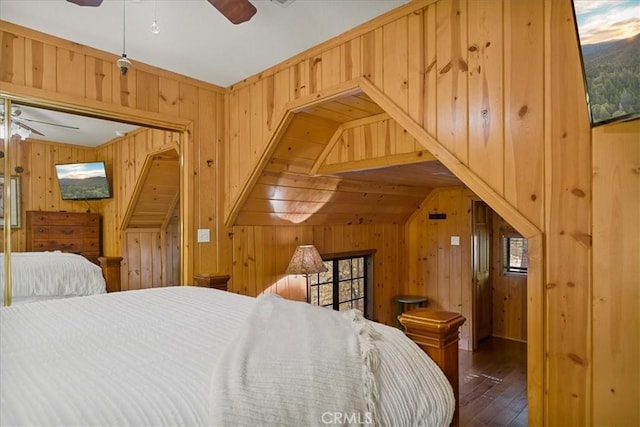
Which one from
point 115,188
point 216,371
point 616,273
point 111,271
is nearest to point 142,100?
point 115,188

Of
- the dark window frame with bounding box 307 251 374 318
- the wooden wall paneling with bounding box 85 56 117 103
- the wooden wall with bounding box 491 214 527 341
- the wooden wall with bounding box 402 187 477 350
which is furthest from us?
the wooden wall with bounding box 491 214 527 341

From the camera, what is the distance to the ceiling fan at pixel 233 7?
147cm

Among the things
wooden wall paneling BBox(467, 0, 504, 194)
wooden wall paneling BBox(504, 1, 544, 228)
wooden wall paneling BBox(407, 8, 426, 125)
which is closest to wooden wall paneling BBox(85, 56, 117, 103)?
wooden wall paneling BBox(407, 8, 426, 125)

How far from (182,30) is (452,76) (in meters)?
1.44

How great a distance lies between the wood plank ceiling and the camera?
2.75 meters

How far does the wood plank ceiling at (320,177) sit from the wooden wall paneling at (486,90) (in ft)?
2.75

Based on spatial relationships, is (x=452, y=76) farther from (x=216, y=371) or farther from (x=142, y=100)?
(x=142, y=100)

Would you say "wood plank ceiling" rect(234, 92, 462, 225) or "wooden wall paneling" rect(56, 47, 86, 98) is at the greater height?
"wooden wall paneling" rect(56, 47, 86, 98)

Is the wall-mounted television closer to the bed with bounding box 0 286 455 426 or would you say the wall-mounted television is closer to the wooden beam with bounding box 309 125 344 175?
the bed with bounding box 0 286 455 426

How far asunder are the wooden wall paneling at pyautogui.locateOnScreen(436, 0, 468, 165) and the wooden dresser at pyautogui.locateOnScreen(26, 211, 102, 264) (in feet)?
6.74

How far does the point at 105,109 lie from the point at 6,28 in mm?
575

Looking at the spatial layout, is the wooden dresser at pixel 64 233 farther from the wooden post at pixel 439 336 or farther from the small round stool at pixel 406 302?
the small round stool at pixel 406 302

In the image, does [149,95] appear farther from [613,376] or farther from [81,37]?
[613,376]

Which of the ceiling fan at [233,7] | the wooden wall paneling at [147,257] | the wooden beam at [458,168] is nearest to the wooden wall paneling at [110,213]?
the wooden wall paneling at [147,257]
